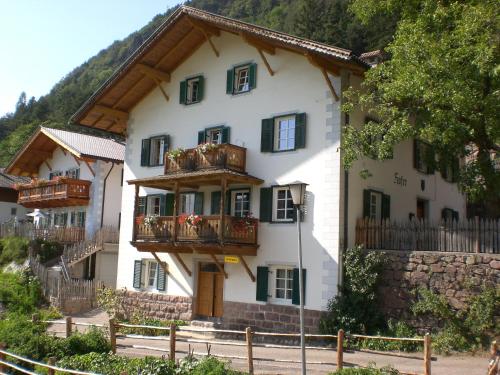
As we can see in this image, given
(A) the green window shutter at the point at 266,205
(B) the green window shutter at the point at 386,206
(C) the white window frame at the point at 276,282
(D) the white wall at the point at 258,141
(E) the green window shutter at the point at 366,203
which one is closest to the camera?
(D) the white wall at the point at 258,141

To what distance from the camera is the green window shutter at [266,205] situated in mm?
20361


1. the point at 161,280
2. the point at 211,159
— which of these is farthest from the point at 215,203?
the point at 161,280

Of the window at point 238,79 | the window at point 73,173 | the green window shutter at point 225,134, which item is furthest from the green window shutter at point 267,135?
the window at point 73,173

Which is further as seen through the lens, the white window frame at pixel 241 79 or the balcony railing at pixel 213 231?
the white window frame at pixel 241 79

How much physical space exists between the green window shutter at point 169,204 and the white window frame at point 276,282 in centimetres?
537

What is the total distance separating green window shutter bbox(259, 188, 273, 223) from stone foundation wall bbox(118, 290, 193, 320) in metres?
4.66

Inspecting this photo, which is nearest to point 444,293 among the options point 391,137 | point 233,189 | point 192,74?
point 391,137

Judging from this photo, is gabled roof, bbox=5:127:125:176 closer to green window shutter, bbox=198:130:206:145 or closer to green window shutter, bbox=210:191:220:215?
green window shutter, bbox=198:130:206:145

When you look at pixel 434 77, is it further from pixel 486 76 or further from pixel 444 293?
pixel 444 293

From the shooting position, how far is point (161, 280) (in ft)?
77.2

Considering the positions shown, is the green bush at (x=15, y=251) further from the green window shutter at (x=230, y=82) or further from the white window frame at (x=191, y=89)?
the green window shutter at (x=230, y=82)

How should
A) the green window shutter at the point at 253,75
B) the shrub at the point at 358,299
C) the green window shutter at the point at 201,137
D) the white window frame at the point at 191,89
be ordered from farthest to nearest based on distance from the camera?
1. the white window frame at the point at 191,89
2. the green window shutter at the point at 201,137
3. the green window shutter at the point at 253,75
4. the shrub at the point at 358,299

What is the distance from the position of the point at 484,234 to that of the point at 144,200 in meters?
Result: 13.7

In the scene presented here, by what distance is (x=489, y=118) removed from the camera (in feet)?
49.3
